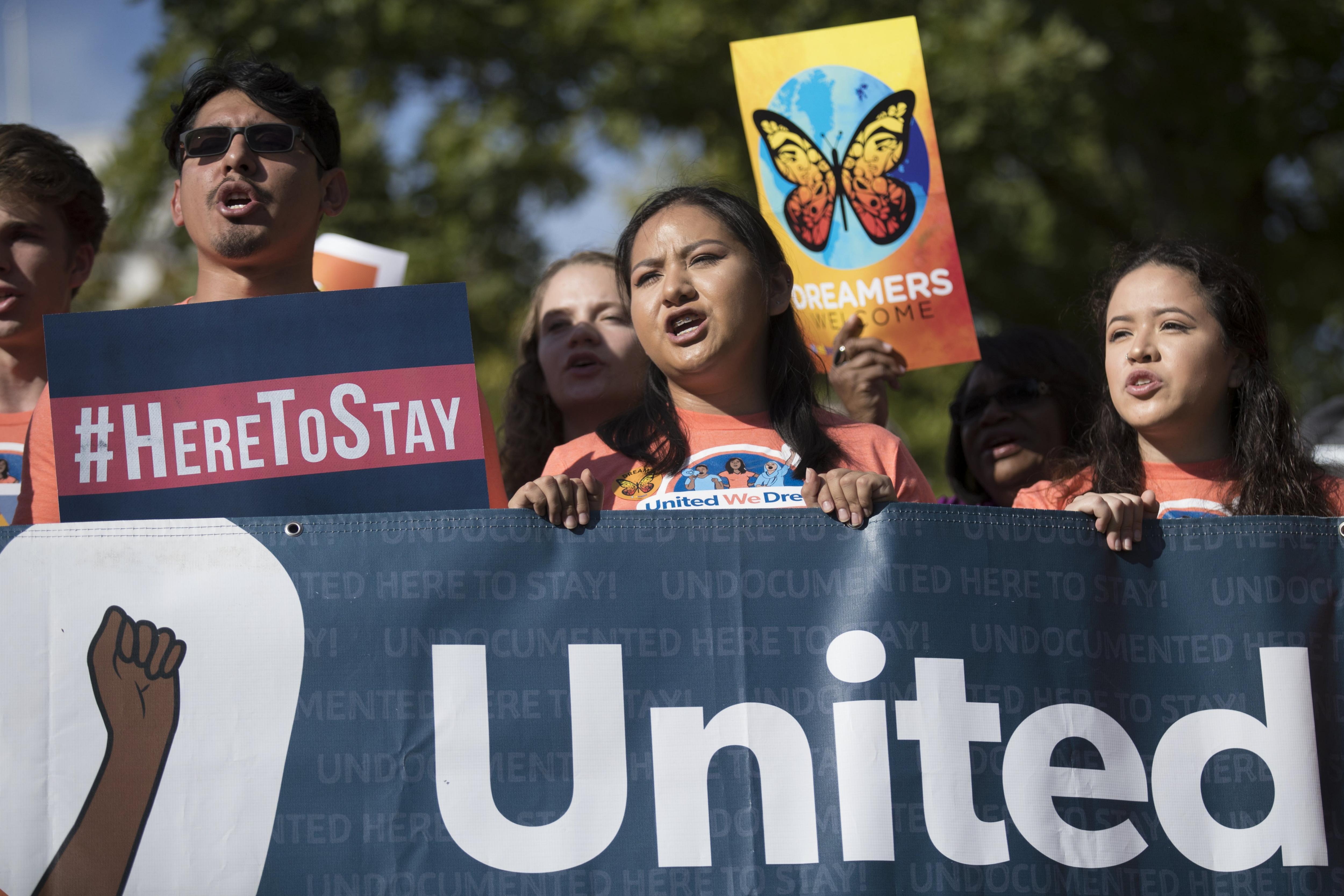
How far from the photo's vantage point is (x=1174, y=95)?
9336mm

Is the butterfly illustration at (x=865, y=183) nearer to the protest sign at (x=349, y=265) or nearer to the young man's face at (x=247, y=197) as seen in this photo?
the young man's face at (x=247, y=197)

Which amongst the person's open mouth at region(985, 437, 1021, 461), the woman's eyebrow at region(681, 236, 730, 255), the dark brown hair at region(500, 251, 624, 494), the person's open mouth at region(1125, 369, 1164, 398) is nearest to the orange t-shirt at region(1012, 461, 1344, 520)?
the person's open mouth at region(1125, 369, 1164, 398)

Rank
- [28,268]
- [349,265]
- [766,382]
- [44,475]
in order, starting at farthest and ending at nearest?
[349,265] → [28,268] → [766,382] → [44,475]

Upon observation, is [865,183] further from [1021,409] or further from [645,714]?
[645,714]

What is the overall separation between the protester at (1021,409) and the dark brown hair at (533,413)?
119cm

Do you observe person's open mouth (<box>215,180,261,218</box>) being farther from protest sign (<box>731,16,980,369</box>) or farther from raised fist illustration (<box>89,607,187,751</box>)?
protest sign (<box>731,16,980,369</box>)

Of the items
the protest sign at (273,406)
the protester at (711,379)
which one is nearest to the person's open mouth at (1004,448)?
the protester at (711,379)

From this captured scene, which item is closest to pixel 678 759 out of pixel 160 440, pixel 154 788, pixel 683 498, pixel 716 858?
pixel 716 858

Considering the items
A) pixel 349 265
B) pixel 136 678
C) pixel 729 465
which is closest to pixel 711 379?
pixel 729 465

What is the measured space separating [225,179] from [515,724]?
1495mm

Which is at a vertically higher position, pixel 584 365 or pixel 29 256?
pixel 29 256

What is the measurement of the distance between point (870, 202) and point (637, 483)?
135 cm

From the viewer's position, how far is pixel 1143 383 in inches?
120

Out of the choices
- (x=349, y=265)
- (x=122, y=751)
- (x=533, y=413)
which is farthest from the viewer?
(x=349, y=265)
